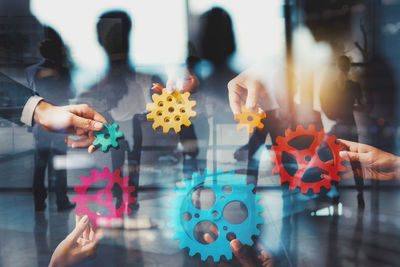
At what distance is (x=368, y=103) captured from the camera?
1.16 meters

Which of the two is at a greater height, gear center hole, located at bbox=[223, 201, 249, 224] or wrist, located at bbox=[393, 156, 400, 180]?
wrist, located at bbox=[393, 156, 400, 180]

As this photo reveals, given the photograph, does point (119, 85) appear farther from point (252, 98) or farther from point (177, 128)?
point (252, 98)

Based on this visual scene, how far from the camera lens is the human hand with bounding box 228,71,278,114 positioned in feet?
3.68

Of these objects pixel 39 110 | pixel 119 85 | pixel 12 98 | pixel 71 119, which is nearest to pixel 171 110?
pixel 119 85

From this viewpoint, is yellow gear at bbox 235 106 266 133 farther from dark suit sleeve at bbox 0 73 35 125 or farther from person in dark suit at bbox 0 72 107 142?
dark suit sleeve at bbox 0 73 35 125

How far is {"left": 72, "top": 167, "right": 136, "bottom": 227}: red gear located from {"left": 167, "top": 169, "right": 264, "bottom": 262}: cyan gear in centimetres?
20

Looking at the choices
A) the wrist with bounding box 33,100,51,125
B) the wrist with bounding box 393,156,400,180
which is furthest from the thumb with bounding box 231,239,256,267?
the wrist with bounding box 33,100,51,125

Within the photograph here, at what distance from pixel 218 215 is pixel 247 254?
0.58ft

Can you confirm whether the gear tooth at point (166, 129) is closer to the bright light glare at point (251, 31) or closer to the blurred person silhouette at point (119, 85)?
the blurred person silhouette at point (119, 85)

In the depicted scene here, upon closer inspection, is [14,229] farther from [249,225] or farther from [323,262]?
[323,262]

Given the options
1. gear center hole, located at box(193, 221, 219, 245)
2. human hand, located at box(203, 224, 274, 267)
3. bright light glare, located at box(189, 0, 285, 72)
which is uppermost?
bright light glare, located at box(189, 0, 285, 72)

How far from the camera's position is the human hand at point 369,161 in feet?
3.81

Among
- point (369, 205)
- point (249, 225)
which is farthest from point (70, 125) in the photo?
point (369, 205)

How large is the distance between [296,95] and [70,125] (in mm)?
785
